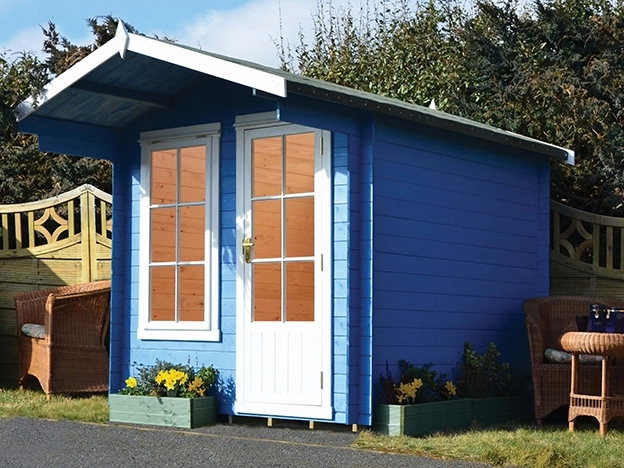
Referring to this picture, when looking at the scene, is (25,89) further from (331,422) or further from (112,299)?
(331,422)

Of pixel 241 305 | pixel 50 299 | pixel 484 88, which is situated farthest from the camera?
pixel 484 88

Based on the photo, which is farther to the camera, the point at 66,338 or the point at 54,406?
the point at 66,338

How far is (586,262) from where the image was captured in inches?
404

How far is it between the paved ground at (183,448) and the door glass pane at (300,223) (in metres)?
1.31

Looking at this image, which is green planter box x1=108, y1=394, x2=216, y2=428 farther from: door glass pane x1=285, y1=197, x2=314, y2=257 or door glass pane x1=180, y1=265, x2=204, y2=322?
door glass pane x1=285, y1=197, x2=314, y2=257

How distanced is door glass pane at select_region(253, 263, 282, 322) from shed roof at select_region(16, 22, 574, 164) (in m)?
1.36

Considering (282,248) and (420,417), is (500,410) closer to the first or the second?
(420,417)

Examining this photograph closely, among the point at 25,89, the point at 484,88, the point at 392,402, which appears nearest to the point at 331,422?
the point at 392,402

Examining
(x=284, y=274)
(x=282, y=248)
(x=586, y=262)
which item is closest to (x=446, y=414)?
(x=284, y=274)

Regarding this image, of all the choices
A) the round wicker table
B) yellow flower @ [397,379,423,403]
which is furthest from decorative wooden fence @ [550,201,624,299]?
yellow flower @ [397,379,423,403]

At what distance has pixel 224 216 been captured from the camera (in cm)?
832

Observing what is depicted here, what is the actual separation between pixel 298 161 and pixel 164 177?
1.34 meters

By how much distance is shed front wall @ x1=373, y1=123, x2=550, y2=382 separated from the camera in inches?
307

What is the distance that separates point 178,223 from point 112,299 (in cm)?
87
